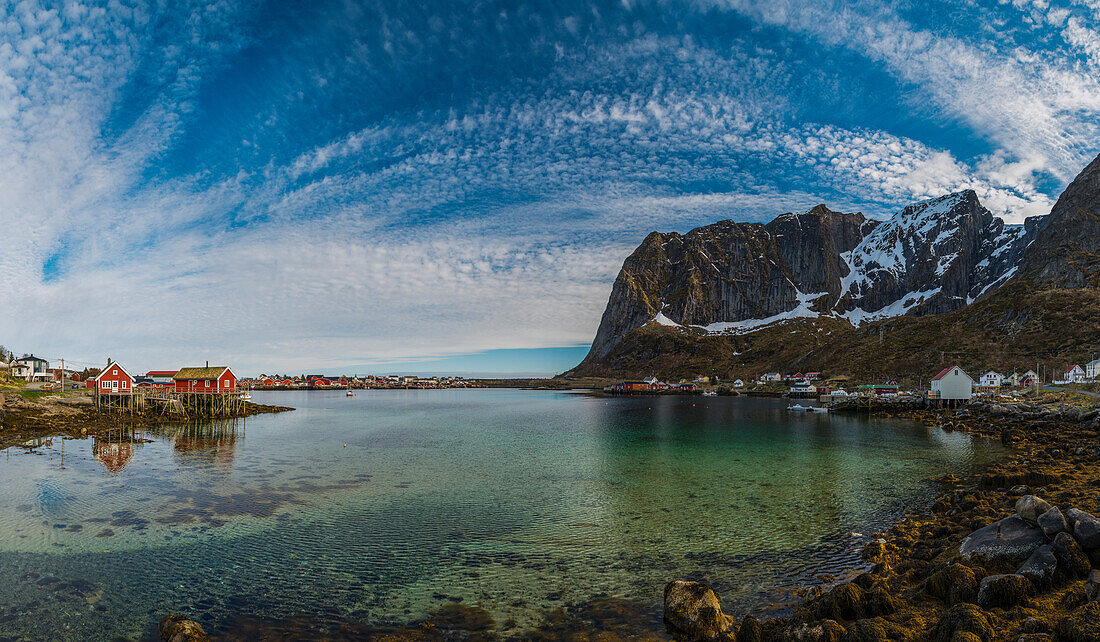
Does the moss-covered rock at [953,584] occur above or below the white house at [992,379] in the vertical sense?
above

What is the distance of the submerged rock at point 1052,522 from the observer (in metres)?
11.3

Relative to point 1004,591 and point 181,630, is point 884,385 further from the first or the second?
point 181,630

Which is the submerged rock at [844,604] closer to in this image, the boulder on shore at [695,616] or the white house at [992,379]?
the boulder on shore at [695,616]

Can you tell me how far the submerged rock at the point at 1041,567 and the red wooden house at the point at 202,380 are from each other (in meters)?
86.6

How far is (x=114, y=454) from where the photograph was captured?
119 feet

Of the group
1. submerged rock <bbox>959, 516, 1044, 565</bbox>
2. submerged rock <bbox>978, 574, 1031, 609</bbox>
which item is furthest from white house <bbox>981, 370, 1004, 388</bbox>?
submerged rock <bbox>978, 574, 1031, 609</bbox>

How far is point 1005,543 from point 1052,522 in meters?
1.09

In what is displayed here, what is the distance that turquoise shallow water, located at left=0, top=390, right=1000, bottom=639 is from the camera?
12992mm

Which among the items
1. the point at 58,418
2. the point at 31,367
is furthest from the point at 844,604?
the point at 31,367

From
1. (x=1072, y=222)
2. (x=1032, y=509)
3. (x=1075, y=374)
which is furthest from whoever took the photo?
(x=1072, y=222)

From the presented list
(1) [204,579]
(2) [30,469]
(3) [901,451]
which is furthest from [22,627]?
(3) [901,451]

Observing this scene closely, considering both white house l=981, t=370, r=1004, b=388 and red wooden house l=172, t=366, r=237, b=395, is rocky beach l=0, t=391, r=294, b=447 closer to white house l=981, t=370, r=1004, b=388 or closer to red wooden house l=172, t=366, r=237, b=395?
red wooden house l=172, t=366, r=237, b=395

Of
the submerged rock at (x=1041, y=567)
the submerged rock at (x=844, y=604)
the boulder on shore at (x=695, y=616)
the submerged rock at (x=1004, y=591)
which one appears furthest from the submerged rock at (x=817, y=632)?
the submerged rock at (x=1041, y=567)

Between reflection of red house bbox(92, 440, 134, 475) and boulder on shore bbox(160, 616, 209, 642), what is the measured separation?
25.1m
